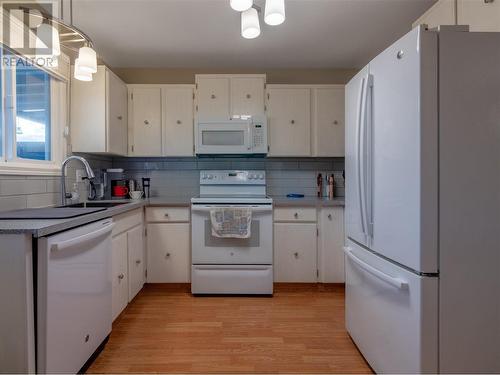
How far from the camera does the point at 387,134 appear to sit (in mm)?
1259

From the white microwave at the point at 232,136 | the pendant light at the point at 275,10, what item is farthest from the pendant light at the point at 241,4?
the white microwave at the point at 232,136

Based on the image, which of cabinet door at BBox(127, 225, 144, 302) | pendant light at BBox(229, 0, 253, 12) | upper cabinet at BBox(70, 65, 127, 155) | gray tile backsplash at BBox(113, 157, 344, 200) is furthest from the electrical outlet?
pendant light at BBox(229, 0, 253, 12)

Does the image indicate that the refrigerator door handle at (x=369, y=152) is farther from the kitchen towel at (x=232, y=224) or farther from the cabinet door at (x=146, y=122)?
the cabinet door at (x=146, y=122)

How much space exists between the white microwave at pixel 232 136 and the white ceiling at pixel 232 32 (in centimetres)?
71

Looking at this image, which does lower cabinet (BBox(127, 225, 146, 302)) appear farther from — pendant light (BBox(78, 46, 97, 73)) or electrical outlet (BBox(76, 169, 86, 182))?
pendant light (BBox(78, 46, 97, 73))

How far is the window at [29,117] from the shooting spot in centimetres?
177

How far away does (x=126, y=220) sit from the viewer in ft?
7.02

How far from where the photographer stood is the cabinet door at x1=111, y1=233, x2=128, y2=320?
1.93m

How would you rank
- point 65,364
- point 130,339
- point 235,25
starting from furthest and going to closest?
point 235,25, point 130,339, point 65,364

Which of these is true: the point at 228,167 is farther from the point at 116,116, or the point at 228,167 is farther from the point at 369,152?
the point at 369,152

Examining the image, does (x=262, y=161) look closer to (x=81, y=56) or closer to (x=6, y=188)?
(x=81, y=56)

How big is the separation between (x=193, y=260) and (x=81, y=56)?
1.79m

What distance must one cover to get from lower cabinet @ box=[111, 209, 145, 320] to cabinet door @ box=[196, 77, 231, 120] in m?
1.22
